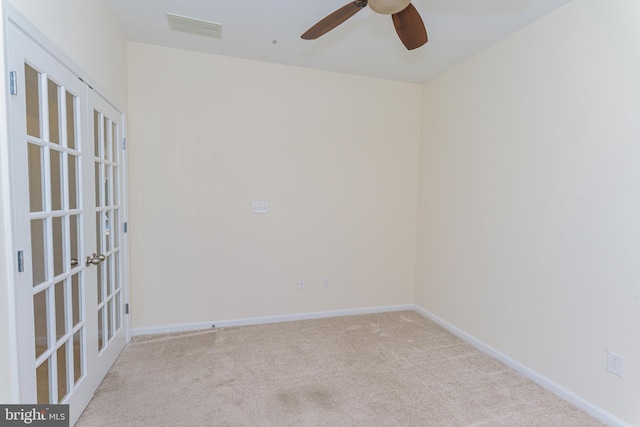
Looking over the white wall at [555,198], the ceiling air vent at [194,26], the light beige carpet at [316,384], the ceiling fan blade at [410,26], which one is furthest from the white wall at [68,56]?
the white wall at [555,198]

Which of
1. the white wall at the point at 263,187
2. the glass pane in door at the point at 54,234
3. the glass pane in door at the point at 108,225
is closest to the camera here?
the glass pane in door at the point at 54,234

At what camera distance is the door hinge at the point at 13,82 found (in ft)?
4.18

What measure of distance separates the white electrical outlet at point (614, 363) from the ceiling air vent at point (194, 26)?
11.9 ft

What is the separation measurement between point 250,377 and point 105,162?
196cm

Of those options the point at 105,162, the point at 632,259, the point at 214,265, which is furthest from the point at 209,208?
the point at 632,259

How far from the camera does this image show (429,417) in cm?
197

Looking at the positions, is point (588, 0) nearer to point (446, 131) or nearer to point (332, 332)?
point (446, 131)

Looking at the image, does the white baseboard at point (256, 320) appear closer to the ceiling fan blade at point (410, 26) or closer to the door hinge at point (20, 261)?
the door hinge at point (20, 261)

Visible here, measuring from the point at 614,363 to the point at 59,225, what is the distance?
3.37m

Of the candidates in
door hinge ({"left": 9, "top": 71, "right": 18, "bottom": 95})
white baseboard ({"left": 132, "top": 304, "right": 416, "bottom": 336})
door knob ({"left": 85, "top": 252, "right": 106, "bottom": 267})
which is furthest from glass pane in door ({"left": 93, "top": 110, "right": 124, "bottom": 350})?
door hinge ({"left": 9, "top": 71, "right": 18, "bottom": 95})

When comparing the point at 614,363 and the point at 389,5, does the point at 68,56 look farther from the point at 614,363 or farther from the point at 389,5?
the point at 614,363

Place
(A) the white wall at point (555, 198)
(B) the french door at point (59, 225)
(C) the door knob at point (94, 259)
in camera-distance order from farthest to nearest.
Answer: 1. (C) the door knob at point (94, 259)
2. (A) the white wall at point (555, 198)
3. (B) the french door at point (59, 225)
